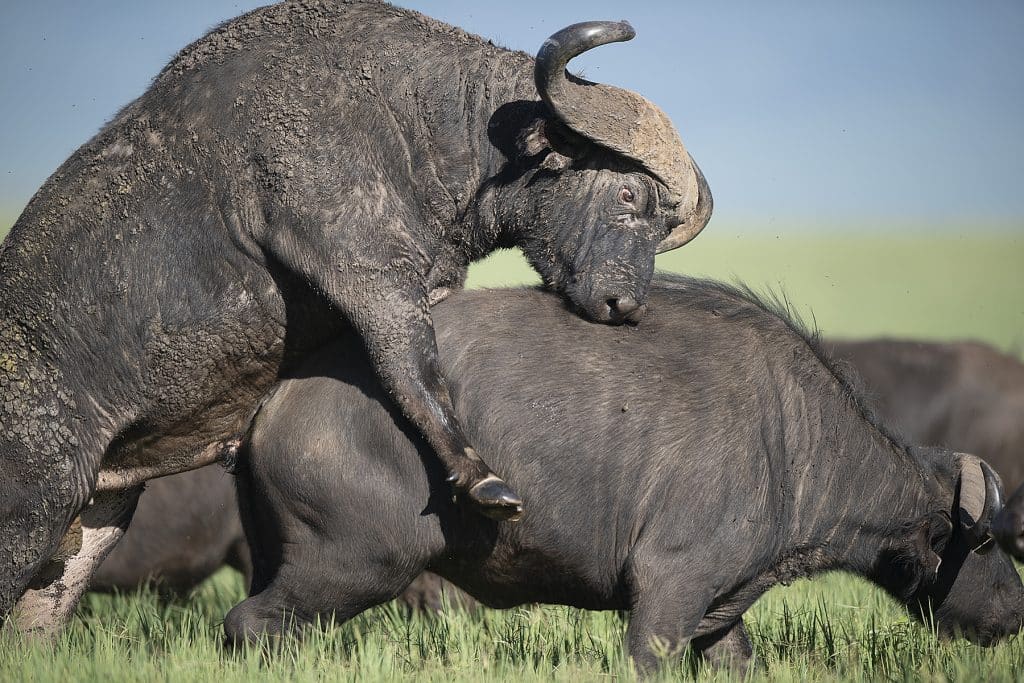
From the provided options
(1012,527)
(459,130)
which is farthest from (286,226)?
(1012,527)

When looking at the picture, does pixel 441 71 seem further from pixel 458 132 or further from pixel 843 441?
pixel 843 441

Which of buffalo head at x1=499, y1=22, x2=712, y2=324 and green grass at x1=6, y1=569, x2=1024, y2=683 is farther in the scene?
buffalo head at x1=499, y1=22, x2=712, y2=324

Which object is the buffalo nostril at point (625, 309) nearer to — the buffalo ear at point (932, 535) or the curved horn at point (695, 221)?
the curved horn at point (695, 221)

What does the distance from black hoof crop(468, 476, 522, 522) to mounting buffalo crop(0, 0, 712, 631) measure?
0.20 feet

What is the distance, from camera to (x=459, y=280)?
21.6 feet

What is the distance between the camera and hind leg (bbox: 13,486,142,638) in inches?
269

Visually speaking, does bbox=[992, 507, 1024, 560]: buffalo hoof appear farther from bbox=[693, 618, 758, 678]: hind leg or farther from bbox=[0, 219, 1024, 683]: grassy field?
bbox=[693, 618, 758, 678]: hind leg

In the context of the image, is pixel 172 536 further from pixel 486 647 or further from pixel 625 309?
pixel 625 309

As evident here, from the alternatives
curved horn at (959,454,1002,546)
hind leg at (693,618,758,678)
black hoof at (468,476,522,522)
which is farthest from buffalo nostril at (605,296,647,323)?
curved horn at (959,454,1002,546)

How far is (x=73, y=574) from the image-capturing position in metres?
6.92

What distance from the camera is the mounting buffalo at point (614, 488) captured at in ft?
19.6

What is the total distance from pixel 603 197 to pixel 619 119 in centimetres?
39

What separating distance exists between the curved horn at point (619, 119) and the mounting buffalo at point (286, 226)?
13 millimetres

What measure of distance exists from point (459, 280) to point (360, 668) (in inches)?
81.2
